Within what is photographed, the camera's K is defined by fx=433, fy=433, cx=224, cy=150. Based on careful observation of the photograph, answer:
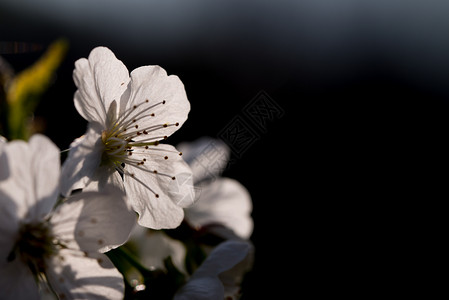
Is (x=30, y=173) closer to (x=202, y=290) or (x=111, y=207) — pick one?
(x=111, y=207)

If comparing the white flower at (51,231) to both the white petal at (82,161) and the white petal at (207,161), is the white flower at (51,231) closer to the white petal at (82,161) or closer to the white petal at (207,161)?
the white petal at (82,161)

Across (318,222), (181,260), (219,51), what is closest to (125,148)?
(181,260)

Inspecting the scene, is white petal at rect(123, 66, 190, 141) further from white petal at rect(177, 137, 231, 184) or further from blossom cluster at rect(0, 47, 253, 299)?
white petal at rect(177, 137, 231, 184)

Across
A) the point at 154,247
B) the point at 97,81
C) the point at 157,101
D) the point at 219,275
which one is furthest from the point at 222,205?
the point at 97,81

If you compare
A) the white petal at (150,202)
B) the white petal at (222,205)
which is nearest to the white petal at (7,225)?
the white petal at (150,202)

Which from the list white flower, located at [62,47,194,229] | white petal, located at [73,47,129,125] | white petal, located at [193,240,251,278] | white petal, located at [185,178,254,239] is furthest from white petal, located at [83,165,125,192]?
white petal, located at [185,178,254,239]

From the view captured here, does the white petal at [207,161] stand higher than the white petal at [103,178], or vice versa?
the white petal at [103,178]
